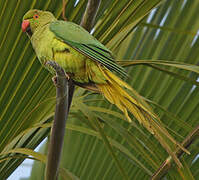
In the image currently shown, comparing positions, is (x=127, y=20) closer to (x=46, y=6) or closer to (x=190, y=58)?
(x=46, y=6)

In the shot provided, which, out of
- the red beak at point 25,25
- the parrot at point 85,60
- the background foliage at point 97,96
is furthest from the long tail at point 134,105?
the red beak at point 25,25

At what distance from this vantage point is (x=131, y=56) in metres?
1.17

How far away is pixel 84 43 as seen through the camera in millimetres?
555

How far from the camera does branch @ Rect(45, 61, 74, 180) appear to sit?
0.49 metres

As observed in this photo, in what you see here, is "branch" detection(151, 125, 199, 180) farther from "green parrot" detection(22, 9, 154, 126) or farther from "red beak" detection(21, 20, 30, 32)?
"red beak" detection(21, 20, 30, 32)

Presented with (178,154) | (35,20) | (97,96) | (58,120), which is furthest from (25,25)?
(97,96)

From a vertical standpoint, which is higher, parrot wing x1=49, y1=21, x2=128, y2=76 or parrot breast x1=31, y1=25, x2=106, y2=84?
parrot wing x1=49, y1=21, x2=128, y2=76

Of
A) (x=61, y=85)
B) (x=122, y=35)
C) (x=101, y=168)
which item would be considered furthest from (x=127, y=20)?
(x=101, y=168)

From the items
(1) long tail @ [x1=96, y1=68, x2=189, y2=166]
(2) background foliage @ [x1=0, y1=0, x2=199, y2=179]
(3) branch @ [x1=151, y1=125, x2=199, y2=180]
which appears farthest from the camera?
(2) background foliage @ [x1=0, y1=0, x2=199, y2=179]

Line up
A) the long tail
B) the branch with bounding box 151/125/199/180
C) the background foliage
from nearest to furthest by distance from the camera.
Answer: the long tail < the branch with bounding box 151/125/199/180 < the background foliage

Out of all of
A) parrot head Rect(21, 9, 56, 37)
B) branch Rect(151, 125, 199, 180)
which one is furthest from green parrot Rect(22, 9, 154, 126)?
branch Rect(151, 125, 199, 180)

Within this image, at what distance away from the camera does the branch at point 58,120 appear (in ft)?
1.59

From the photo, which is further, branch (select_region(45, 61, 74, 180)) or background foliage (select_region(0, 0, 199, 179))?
background foliage (select_region(0, 0, 199, 179))

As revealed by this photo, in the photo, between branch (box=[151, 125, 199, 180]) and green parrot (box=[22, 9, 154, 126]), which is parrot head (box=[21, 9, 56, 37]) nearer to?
green parrot (box=[22, 9, 154, 126])
